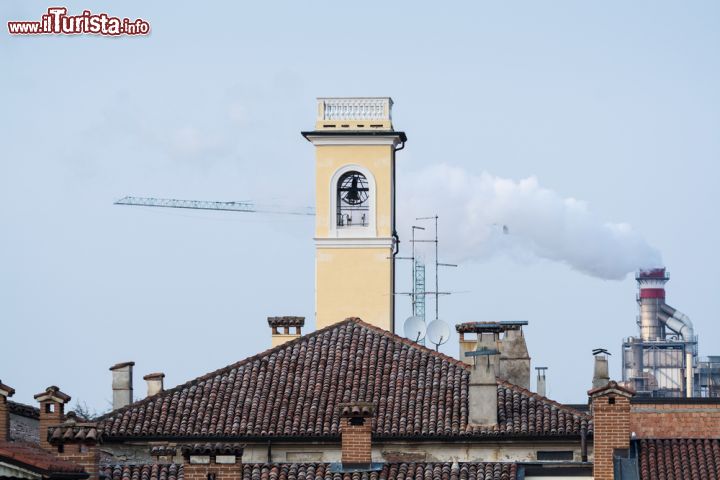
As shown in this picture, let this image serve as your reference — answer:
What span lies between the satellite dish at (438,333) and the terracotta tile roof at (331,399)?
589cm

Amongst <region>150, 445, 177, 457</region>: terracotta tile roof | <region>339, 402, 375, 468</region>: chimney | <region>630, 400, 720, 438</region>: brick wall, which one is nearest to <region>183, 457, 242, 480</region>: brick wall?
<region>150, 445, 177, 457</region>: terracotta tile roof

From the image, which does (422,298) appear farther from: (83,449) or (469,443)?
(83,449)

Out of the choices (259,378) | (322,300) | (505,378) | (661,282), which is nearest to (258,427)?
(259,378)

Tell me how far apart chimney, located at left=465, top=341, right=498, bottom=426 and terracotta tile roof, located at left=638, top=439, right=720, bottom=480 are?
14.2ft

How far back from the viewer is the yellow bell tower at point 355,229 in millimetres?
59188

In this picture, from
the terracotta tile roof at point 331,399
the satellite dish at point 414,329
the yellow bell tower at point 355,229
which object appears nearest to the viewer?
the terracotta tile roof at point 331,399

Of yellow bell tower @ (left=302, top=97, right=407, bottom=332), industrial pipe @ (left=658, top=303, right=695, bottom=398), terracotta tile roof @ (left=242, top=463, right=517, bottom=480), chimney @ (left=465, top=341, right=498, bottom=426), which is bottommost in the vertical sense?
terracotta tile roof @ (left=242, top=463, right=517, bottom=480)

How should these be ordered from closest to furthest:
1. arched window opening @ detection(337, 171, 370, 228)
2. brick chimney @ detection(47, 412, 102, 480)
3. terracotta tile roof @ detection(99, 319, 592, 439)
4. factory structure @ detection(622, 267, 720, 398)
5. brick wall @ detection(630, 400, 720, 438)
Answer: brick chimney @ detection(47, 412, 102, 480) < terracotta tile roof @ detection(99, 319, 592, 439) < brick wall @ detection(630, 400, 720, 438) < arched window opening @ detection(337, 171, 370, 228) < factory structure @ detection(622, 267, 720, 398)

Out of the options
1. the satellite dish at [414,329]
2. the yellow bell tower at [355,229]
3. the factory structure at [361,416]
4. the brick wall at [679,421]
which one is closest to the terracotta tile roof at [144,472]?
the factory structure at [361,416]

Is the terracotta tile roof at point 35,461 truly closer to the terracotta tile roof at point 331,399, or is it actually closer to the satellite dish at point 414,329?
the terracotta tile roof at point 331,399

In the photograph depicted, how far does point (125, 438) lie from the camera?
145 ft

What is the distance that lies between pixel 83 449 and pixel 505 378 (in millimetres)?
17084

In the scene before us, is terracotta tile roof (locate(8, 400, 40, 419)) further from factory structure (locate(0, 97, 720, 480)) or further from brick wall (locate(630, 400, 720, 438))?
brick wall (locate(630, 400, 720, 438))

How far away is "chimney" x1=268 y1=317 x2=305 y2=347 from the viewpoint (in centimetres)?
5194
